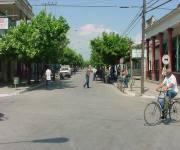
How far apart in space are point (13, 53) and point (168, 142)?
1106 inches

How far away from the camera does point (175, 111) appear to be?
15.2 metres

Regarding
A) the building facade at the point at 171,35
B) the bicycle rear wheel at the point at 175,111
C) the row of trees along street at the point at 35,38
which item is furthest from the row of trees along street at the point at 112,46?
the bicycle rear wheel at the point at 175,111

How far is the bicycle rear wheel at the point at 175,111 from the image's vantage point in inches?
598

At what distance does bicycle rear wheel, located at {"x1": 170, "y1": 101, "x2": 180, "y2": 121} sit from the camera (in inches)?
598

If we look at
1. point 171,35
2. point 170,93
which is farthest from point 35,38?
point 170,93

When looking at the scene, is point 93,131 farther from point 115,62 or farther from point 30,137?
point 115,62

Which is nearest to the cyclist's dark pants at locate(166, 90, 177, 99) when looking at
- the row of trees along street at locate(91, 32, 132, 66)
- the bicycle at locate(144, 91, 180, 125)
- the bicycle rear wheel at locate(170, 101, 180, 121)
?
the bicycle at locate(144, 91, 180, 125)

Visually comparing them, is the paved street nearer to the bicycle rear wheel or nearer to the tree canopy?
the bicycle rear wheel

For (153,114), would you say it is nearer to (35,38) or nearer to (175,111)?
(175,111)

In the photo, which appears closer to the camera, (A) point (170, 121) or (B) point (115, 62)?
(A) point (170, 121)

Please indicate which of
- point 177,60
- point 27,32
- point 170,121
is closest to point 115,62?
point 177,60

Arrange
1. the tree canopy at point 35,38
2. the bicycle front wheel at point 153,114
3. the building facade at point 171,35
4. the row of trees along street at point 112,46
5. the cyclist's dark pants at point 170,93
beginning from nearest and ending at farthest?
the bicycle front wheel at point 153,114 → the cyclist's dark pants at point 170,93 → the tree canopy at point 35,38 → the building facade at point 171,35 → the row of trees along street at point 112,46

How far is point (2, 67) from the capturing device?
1919 inches

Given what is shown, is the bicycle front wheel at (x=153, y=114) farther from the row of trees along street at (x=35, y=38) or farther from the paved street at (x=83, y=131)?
the row of trees along street at (x=35, y=38)
